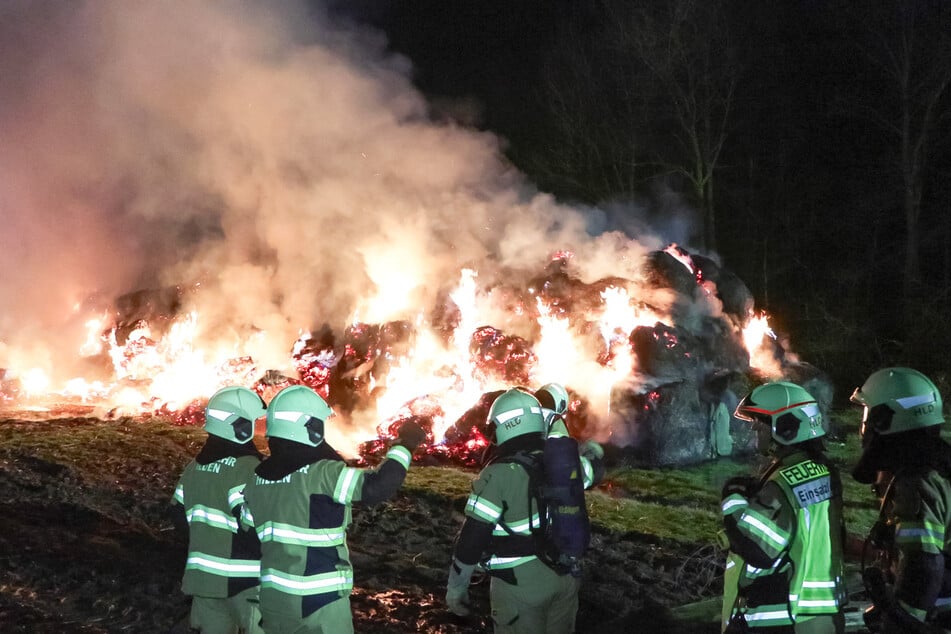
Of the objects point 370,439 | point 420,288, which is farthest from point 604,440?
point 420,288

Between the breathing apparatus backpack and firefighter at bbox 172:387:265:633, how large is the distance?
1512 millimetres

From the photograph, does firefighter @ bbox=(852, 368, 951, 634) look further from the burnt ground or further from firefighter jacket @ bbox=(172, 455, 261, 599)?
firefighter jacket @ bbox=(172, 455, 261, 599)

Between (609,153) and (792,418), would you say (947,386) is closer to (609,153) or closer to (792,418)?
(609,153)

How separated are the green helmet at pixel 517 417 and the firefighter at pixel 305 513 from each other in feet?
1.83

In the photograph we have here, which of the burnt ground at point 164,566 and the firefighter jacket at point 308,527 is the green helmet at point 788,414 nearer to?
the firefighter jacket at point 308,527

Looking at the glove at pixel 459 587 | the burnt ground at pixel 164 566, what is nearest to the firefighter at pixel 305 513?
the glove at pixel 459 587

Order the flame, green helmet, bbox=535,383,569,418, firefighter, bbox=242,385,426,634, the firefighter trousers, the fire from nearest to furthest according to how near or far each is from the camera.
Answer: firefighter, bbox=242,385,426,634 → the firefighter trousers → green helmet, bbox=535,383,569,418 → the fire → the flame

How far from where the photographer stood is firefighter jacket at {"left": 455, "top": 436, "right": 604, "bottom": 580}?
3832 mm

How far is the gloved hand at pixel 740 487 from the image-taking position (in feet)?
11.2

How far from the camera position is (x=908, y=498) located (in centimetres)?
328

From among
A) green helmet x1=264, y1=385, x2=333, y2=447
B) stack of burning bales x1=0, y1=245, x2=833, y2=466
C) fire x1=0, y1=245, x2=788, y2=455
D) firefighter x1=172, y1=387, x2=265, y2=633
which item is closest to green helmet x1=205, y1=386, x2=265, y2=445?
firefighter x1=172, y1=387, x2=265, y2=633

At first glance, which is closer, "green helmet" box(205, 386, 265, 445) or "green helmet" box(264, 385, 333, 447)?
"green helmet" box(264, 385, 333, 447)

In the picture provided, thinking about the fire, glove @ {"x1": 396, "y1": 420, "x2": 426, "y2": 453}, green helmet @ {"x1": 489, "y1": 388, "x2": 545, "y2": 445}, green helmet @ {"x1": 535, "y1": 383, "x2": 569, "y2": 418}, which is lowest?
glove @ {"x1": 396, "y1": 420, "x2": 426, "y2": 453}

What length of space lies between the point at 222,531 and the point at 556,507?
1901 millimetres
